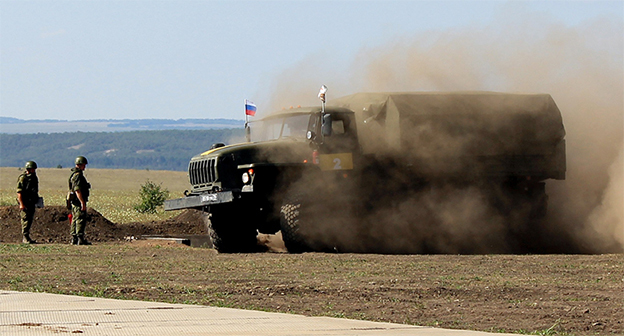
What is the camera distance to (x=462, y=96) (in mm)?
17141

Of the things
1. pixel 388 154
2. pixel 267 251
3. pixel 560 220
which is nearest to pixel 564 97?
pixel 560 220

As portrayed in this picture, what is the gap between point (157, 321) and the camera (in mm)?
7098

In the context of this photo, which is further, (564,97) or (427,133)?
(564,97)

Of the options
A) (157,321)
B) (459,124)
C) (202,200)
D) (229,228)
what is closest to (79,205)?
(229,228)

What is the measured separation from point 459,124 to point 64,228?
10720 millimetres

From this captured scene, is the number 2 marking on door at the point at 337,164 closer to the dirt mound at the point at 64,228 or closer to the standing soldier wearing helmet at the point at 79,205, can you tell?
the standing soldier wearing helmet at the point at 79,205

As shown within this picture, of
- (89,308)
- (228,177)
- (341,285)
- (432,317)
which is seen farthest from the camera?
(228,177)

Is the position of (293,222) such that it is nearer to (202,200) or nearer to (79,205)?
(202,200)

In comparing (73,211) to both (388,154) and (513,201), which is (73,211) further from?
(513,201)

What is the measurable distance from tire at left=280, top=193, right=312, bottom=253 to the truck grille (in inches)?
62.9

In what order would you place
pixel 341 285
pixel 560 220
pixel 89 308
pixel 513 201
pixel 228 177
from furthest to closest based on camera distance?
1. pixel 560 220
2. pixel 513 201
3. pixel 228 177
4. pixel 341 285
5. pixel 89 308

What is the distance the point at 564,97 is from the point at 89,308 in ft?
49.9

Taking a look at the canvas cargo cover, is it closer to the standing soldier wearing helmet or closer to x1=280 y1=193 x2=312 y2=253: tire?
x1=280 y1=193 x2=312 y2=253: tire

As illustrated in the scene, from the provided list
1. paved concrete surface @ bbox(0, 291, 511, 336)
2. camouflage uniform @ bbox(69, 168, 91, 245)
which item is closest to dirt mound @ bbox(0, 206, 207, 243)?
camouflage uniform @ bbox(69, 168, 91, 245)
